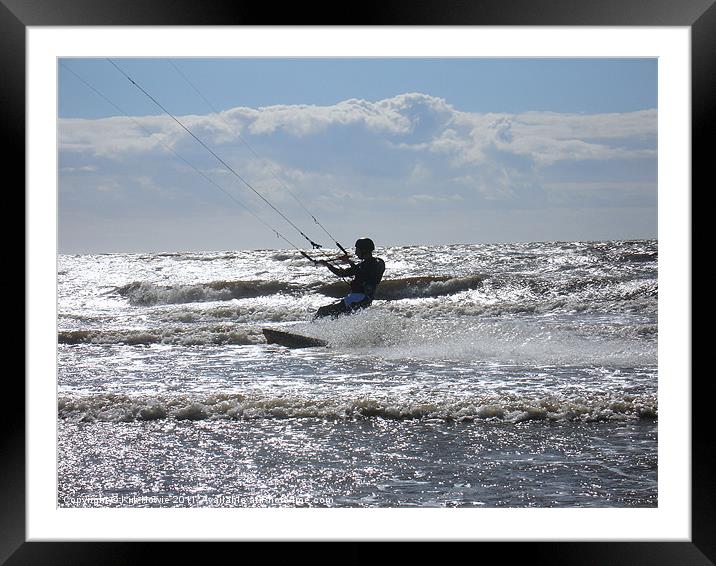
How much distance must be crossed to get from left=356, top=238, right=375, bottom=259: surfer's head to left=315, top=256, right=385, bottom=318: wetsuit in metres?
0.10

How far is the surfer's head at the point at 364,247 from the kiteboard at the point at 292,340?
1.22m

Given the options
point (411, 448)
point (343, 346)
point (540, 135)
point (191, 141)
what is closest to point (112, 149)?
point (191, 141)

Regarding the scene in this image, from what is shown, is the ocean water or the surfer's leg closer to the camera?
the ocean water

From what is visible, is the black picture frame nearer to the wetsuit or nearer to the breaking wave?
the breaking wave

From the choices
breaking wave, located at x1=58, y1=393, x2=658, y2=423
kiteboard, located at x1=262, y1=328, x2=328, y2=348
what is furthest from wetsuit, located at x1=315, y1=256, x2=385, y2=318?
breaking wave, located at x1=58, y1=393, x2=658, y2=423

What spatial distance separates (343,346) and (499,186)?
2040 mm

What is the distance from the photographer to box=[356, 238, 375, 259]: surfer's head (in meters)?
7.09

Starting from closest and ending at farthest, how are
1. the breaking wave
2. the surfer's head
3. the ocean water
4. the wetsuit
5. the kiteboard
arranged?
the ocean water
the breaking wave
the kiteboard
the surfer's head
the wetsuit
